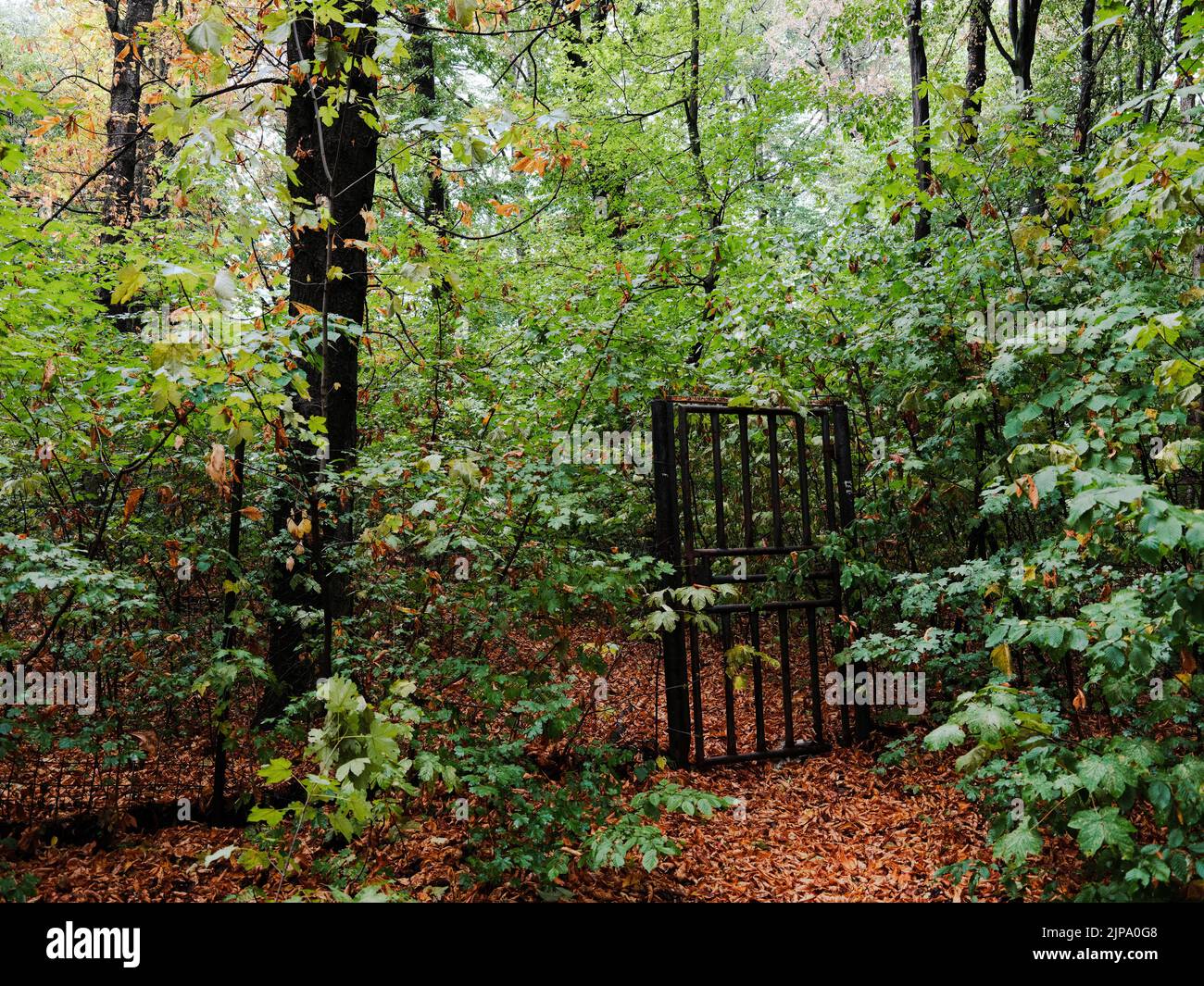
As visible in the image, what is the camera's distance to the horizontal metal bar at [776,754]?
16.6ft

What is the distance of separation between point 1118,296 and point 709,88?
9606 millimetres

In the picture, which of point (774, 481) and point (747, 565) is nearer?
point (774, 481)

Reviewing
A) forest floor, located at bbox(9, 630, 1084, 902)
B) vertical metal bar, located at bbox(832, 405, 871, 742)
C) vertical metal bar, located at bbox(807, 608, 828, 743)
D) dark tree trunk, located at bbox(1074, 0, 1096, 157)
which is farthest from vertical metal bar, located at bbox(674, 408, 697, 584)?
dark tree trunk, located at bbox(1074, 0, 1096, 157)

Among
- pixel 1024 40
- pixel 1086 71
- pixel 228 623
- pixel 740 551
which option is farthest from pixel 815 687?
pixel 1086 71

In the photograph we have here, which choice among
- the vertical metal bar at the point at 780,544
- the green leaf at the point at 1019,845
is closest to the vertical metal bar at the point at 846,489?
the vertical metal bar at the point at 780,544

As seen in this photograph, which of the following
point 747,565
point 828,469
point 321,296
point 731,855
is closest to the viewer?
point 731,855

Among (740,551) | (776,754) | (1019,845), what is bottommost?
(776,754)

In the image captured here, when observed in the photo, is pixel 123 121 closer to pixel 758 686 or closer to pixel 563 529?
pixel 563 529

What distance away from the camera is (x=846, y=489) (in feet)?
18.4

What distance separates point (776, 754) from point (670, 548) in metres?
1.82

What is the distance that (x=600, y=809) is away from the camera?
12.1 ft

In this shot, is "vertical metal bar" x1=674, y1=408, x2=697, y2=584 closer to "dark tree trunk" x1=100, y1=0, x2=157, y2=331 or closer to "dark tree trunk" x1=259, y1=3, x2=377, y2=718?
"dark tree trunk" x1=259, y1=3, x2=377, y2=718

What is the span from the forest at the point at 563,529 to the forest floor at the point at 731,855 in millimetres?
29

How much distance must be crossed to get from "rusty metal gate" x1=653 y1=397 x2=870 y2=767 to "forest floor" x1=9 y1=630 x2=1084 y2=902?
1.60 feet
